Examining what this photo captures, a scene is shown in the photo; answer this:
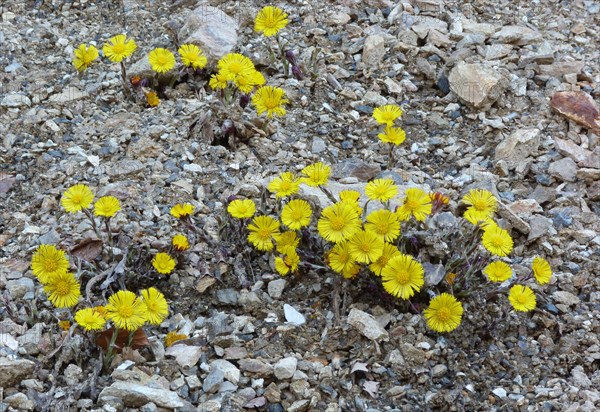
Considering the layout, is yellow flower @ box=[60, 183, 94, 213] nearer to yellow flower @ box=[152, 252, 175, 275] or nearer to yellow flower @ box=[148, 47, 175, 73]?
yellow flower @ box=[152, 252, 175, 275]

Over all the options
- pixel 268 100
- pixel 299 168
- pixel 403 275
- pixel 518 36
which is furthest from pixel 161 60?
pixel 518 36

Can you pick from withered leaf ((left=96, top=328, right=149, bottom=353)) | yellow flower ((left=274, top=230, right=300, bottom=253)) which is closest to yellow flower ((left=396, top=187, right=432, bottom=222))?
yellow flower ((left=274, top=230, right=300, bottom=253))

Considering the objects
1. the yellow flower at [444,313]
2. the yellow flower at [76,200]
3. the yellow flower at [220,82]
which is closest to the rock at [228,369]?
the yellow flower at [444,313]

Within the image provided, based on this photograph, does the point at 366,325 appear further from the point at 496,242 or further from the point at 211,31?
the point at 211,31

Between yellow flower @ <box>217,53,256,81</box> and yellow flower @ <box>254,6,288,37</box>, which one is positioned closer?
yellow flower @ <box>217,53,256,81</box>

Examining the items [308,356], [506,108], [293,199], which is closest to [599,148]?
[506,108]

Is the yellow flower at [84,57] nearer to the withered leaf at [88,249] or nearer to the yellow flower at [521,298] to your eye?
the withered leaf at [88,249]

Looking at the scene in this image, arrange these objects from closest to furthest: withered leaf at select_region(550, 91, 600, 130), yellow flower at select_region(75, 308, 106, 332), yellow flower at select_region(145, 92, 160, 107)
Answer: yellow flower at select_region(75, 308, 106, 332) → withered leaf at select_region(550, 91, 600, 130) → yellow flower at select_region(145, 92, 160, 107)
